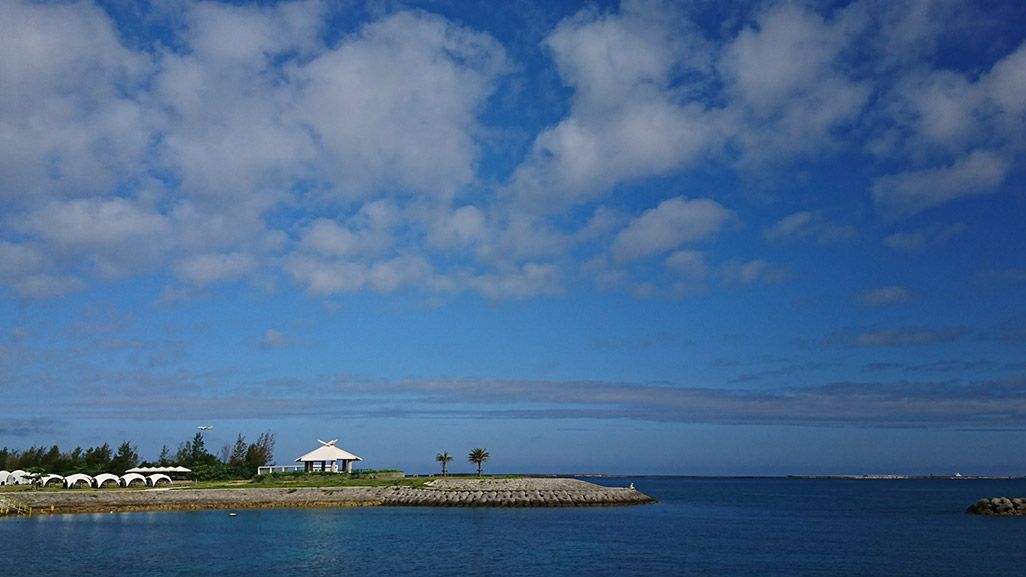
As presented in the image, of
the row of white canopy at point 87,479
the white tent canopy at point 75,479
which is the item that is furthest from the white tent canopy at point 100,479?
the white tent canopy at point 75,479

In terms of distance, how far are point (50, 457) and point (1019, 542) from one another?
145578mm

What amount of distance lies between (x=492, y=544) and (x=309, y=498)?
37.5 meters

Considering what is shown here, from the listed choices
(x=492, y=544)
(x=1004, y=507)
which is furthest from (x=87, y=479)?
(x=1004, y=507)

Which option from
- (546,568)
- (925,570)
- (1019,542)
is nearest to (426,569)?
(546,568)

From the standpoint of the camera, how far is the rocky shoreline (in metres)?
86.6

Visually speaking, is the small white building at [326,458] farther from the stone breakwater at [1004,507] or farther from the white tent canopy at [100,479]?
the stone breakwater at [1004,507]

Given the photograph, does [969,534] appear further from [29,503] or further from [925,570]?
[29,503]

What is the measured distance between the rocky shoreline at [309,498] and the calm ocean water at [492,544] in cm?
425

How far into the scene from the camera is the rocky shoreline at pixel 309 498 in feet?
284

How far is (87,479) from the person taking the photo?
98.5 m

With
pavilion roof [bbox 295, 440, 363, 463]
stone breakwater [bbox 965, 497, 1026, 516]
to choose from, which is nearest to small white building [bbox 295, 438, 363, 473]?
pavilion roof [bbox 295, 440, 363, 463]

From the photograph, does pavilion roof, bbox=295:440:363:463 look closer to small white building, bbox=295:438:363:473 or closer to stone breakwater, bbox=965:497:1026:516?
small white building, bbox=295:438:363:473

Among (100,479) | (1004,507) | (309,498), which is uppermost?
(100,479)

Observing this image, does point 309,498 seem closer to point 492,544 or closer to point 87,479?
point 87,479
